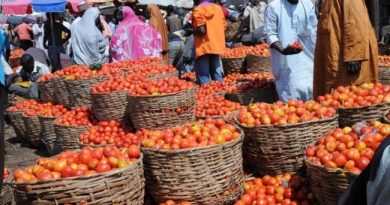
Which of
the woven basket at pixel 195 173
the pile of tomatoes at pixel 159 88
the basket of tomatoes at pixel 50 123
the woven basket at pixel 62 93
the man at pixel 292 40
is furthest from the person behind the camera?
the basket of tomatoes at pixel 50 123

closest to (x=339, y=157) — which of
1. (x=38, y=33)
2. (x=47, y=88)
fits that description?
(x=47, y=88)

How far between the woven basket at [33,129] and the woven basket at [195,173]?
4628mm

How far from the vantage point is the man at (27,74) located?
9.08 m

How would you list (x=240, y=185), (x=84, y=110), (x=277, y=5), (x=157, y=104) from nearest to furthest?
(x=240, y=185) → (x=157, y=104) → (x=277, y=5) → (x=84, y=110)

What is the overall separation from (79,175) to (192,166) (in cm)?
74

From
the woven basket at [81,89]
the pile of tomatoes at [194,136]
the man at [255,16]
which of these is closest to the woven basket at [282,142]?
the pile of tomatoes at [194,136]

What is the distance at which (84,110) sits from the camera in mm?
6035

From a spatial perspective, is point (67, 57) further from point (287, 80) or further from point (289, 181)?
point (289, 181)

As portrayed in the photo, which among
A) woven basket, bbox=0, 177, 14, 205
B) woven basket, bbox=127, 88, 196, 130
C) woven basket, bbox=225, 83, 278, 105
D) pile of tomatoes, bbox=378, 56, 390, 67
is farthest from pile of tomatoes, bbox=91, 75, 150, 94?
pile of tomatoes, bbox=378, 56, 390, 67

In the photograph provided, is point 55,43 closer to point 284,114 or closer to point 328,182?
point 284,114

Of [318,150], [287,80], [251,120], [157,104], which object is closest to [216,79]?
[287,80]

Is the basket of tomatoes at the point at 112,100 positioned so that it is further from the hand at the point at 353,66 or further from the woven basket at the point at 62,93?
the hand at the point at 353,66

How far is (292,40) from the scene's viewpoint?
5539mm

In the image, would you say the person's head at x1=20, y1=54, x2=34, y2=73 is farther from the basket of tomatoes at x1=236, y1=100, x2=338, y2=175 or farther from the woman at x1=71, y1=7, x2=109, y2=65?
the basket of tomatoes at x1=236, y1=100, x2=338, y2=175
